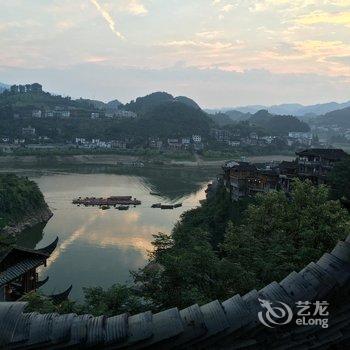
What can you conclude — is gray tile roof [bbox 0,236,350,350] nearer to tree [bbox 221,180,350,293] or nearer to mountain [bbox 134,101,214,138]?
tree [bbox 221,180,350,293]

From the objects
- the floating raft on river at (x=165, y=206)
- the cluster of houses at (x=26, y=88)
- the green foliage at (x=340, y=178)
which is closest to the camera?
the green foliage at (x=340, y=178)

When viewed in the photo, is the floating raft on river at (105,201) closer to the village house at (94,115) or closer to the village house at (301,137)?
the village house at (94,115)

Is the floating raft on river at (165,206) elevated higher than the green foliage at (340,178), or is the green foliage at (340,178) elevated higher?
the green foliage at (340,178)

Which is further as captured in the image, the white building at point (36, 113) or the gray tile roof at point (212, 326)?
the white building at point (36, 113)

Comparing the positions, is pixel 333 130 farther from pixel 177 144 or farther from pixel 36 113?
pixel 36 113

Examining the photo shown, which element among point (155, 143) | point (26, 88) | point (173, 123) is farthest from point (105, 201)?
point (26, 88)

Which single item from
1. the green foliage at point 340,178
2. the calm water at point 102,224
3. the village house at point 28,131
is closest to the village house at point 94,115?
the village house at point 28,131

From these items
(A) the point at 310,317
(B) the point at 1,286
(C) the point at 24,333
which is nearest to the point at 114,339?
(C) the point at 24,333
